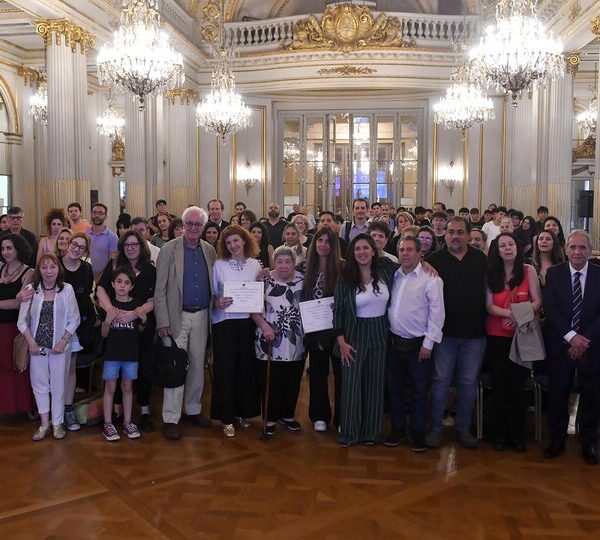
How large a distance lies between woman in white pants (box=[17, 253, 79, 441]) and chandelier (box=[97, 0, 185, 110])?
4046 millimetres

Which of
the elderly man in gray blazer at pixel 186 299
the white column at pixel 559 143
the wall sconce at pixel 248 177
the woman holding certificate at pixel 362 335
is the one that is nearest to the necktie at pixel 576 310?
the woman holding certificate at pixel 362 335

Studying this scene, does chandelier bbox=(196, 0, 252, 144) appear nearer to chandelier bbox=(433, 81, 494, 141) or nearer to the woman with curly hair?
chandelier bbox=(433, 81, 494, 141)

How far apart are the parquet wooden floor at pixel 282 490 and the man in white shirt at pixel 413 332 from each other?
0.24 m

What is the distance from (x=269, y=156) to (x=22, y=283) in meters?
11.9

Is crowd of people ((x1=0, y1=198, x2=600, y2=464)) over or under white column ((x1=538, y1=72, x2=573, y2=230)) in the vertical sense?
under

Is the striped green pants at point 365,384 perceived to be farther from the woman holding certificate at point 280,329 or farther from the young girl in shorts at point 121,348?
the young girl in shorts at point 121,348

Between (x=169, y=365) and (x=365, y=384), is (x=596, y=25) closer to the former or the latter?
(x=365, y=384)

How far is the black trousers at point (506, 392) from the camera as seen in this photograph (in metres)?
4.46

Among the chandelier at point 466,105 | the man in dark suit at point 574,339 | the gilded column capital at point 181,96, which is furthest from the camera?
the gilded column capital at point 181,96

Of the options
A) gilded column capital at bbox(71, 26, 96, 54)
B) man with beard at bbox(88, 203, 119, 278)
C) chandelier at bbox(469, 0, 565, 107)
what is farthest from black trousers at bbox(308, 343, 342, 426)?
gilded column capital at bbox(71, 26, 96, 54)

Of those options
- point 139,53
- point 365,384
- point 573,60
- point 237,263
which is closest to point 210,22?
point 139,53

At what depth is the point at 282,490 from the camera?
3867 millimetres

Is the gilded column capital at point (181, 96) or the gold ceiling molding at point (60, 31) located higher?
the gilded column capital at point (181, 96)

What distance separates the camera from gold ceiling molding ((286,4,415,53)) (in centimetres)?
1431
